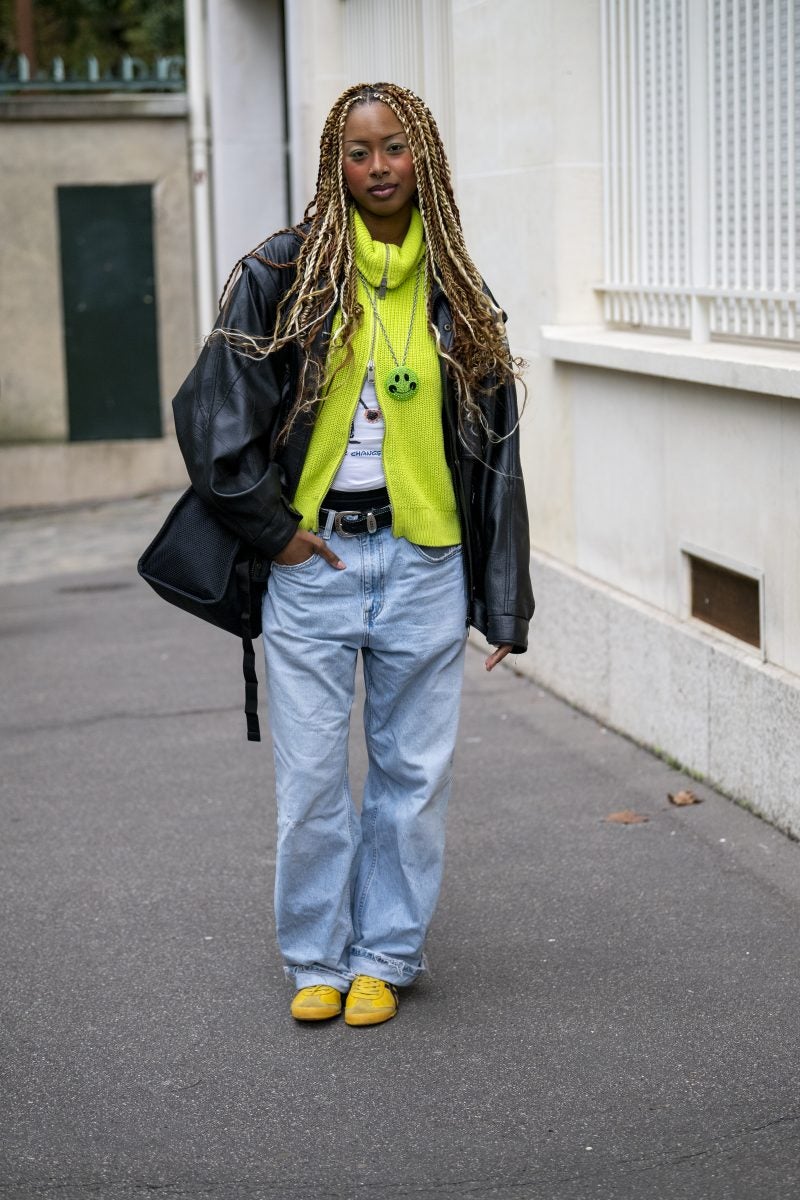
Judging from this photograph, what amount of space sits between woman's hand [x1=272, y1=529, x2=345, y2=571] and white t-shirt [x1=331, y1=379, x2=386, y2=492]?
0.43ft

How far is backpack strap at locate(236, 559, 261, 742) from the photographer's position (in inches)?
154

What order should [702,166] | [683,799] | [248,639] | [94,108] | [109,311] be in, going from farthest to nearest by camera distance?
[109,311] < [94,108] < [702,166] < [683,799] < [248,639]

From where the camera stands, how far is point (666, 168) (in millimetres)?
6152

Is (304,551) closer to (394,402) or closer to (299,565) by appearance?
(299,565)

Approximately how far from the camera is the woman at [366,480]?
374 cm

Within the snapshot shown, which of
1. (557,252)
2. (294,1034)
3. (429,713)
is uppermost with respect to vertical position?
(557,252)

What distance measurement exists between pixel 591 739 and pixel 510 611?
2.62 meters

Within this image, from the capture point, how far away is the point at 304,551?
3826mm

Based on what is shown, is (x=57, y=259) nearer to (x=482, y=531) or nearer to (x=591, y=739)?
(x=591, y=739)

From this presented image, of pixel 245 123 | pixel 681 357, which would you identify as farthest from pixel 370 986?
pixel 245 123

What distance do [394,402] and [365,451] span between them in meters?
0.13

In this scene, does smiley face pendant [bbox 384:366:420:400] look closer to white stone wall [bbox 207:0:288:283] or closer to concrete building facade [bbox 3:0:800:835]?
concrete building facade [bbox 3:0:800:835]

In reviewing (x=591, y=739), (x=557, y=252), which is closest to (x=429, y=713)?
(x=591, y=739)

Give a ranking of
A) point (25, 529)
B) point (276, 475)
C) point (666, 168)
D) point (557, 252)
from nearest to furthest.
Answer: point (276, 475) < point (666, 168) < point (557, 252) < point (25, 529)
